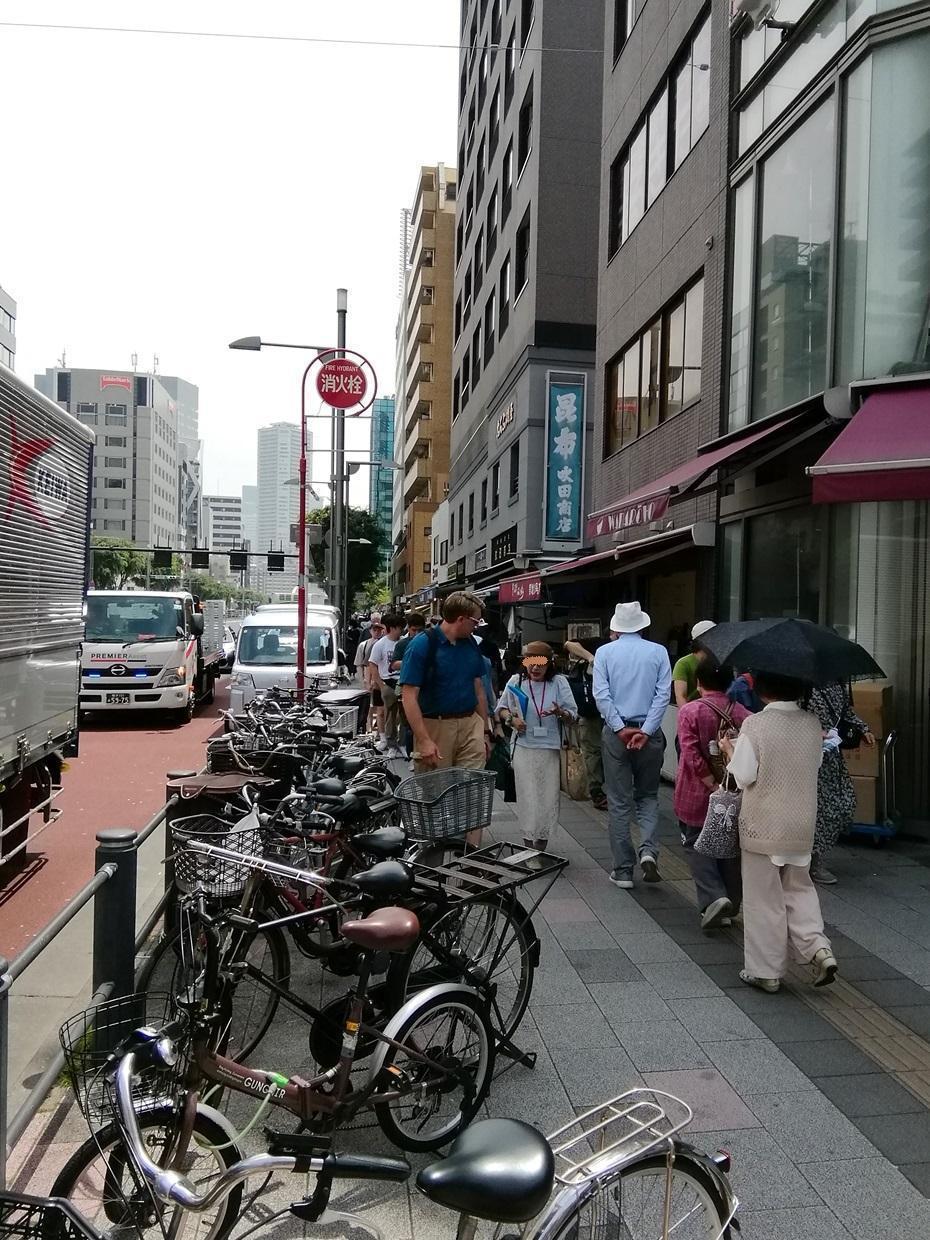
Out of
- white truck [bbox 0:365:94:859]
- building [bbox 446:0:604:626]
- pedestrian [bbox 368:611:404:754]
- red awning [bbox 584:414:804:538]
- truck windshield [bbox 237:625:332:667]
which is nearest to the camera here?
white truck [bbox 0:365:94:859]

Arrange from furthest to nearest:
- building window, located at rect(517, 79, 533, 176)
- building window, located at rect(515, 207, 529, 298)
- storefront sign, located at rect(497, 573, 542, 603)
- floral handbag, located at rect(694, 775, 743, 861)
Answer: building window, located at rect(517, 79, 533, 176), building window, located at rect(515, 207, 529, 298), storefront sign, located at rect(497, 573, 542, 603), floral handbag, located at rect(694, 775, 743, 861)

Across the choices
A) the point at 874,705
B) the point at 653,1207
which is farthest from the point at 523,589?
the point at 653,1207

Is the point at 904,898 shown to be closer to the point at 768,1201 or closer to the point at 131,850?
the point at 768,1201

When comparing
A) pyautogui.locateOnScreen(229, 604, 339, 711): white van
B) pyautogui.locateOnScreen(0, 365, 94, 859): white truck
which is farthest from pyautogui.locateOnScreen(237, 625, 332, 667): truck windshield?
pyautogui.locateOnScreen(0, 365, 94, 859): white truck

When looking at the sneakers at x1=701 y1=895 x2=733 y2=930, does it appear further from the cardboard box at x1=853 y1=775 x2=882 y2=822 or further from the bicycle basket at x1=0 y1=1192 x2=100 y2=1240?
the bicycle basket at x1=0 y1=1192 x2=100 y2=1240

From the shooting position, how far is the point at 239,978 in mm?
3127

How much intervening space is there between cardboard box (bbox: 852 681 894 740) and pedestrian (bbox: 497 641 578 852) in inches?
106

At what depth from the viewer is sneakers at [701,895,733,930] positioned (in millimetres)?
5406

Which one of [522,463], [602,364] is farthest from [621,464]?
[522,463]

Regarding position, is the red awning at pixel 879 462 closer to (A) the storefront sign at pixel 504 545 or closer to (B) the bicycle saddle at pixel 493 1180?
(B) the bicycle saddle at pixel 493 1180

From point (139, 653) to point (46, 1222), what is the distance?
14150 millimetres

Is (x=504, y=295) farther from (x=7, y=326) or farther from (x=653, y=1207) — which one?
(x=7, y=326)

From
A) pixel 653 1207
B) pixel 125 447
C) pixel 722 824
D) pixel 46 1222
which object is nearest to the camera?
pixel 46 1222

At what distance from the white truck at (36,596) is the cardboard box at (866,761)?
20.7 ft
